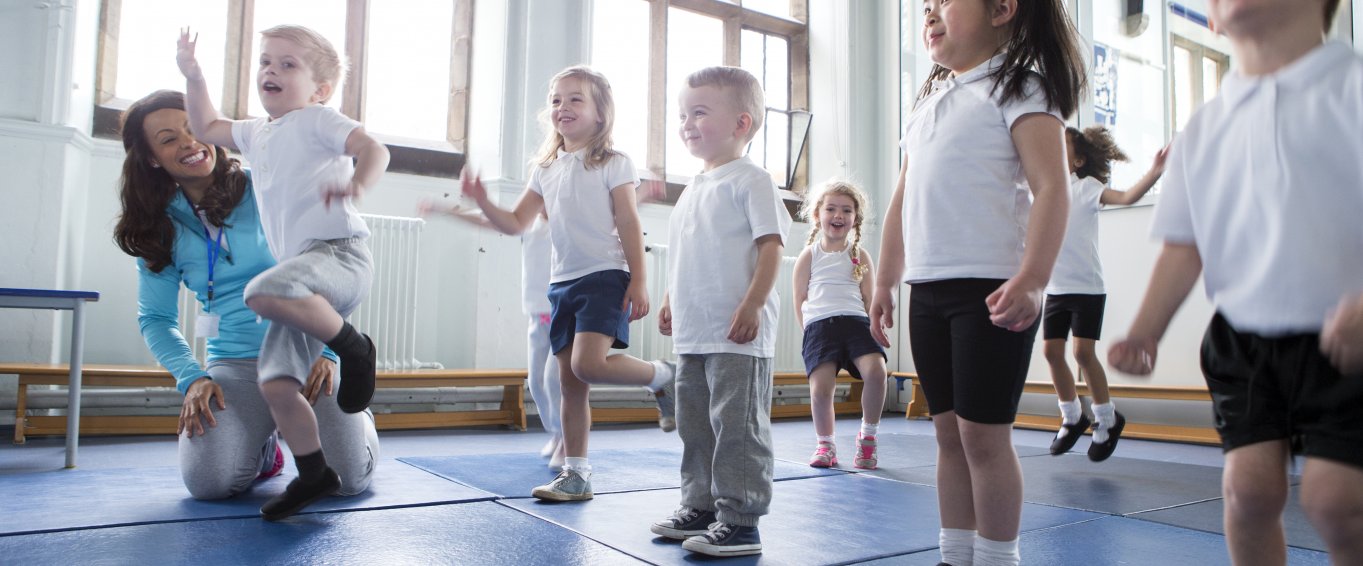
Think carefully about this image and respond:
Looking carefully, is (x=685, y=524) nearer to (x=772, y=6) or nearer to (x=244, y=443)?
(x=244, y=443)

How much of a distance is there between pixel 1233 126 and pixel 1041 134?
322 mm

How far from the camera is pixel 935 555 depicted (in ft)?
5.67

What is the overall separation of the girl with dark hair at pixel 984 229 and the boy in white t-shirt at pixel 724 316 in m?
0.38

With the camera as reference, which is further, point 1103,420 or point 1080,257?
point 1080,257

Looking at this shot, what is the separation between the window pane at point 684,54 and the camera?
5848 millimetres

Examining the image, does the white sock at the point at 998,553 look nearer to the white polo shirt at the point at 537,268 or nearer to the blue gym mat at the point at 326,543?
the blue gym mat at the point at 326,543

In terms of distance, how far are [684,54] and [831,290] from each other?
303 cm

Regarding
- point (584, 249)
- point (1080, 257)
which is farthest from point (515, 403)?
point (1080, 257)

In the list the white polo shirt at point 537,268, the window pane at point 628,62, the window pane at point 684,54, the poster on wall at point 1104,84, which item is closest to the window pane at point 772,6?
the window pane at point 684,54

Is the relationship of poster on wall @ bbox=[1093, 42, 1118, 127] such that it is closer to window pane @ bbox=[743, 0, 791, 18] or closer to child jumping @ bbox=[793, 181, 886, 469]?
window pane @ bbox=[743, 0, 791, 18]

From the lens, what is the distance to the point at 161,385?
3.61 m

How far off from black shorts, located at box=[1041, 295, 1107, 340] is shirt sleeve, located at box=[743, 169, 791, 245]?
6.26 ft

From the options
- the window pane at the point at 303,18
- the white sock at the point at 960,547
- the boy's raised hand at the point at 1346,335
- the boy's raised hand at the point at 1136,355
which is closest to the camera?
the boy's raised hand at the point at 1346,335

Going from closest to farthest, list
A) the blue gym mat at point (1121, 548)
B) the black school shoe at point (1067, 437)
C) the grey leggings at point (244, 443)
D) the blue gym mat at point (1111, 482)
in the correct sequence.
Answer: the blue gym mat at point (1121, 548), the grey leggings at point (244, 443), the blue gym mat at point (1111, 482), the black school shoe at point (1067, 437)
